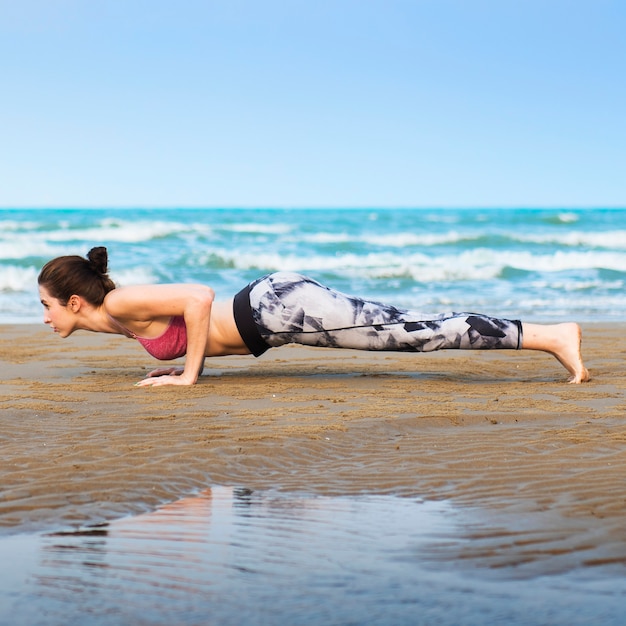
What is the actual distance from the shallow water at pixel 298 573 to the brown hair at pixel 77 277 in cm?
261

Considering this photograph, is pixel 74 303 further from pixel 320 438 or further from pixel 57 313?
pixel 320 438

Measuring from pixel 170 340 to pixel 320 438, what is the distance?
185 centimetres

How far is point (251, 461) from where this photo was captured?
384cm

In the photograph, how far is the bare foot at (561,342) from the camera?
222 inches

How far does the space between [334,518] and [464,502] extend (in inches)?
19.7

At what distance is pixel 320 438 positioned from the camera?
4230 millimetres

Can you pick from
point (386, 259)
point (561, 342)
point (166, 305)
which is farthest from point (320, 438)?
point (386, 259)

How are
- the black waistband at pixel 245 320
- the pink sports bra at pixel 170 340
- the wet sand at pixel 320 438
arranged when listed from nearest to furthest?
the wet sand at pixel 320 438 → the black waistband at pixel 245 320 → the pink sports bra at pixel 170 340

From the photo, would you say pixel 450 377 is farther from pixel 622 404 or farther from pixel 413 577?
pixel 413 577

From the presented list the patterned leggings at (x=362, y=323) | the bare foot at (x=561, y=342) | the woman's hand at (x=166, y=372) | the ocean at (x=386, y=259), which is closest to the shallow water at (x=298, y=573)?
the patterned leggings at (x=362, y=323)

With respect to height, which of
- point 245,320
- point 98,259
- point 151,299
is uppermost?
point 98,259

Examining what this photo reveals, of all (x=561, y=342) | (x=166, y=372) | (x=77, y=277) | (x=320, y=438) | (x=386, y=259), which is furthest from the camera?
(x=386, y=259)

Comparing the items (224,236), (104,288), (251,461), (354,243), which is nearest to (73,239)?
(224,236)

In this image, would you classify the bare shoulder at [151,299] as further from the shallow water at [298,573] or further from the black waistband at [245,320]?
the shallow water at [298,573]
